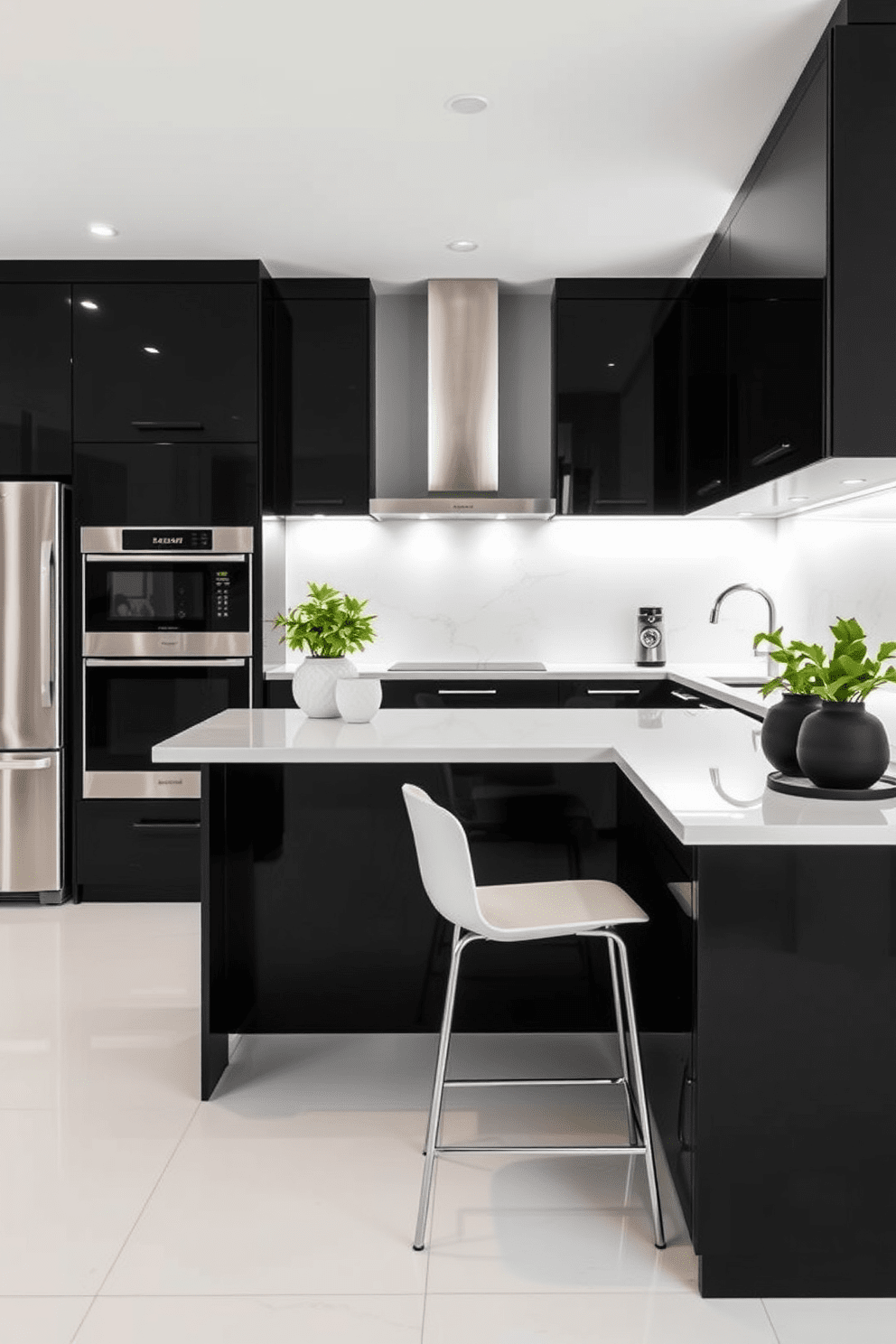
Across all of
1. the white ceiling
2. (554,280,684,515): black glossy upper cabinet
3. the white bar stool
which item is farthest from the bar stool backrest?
(554,280,684,515): black glossy upper cabinet

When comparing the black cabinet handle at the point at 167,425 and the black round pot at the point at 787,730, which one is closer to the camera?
the black round pot at the point at 787,730

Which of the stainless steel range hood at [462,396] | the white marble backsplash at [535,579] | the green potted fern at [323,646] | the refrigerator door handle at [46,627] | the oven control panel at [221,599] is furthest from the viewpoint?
the white marble backsplash at [535,579]

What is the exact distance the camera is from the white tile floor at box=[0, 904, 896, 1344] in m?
1.82

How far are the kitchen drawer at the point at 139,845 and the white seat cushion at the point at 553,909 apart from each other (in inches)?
97.5

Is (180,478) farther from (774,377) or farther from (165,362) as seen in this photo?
(774,377)

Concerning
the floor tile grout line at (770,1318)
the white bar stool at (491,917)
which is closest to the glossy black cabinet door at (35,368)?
the white bar stool at (491,917)

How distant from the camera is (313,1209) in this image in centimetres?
217

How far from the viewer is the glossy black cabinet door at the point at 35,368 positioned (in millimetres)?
4570

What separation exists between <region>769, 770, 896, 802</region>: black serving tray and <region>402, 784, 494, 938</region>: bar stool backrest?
0.60 m

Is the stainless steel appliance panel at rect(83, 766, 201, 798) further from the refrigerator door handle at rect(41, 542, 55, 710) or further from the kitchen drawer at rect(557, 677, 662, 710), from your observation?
the kitchen drawer at rect(557, 677, 662, 710)

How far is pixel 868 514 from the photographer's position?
156 inches

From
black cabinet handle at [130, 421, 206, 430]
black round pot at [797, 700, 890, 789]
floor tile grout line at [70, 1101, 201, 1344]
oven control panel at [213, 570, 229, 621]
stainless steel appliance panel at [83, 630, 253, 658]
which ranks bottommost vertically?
floor tile grout line at [70, 1101, 201, 1344]

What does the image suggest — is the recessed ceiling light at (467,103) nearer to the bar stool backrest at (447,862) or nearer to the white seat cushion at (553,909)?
the bar stool backrest at (447,862)

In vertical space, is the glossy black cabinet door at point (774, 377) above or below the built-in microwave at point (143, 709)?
above
